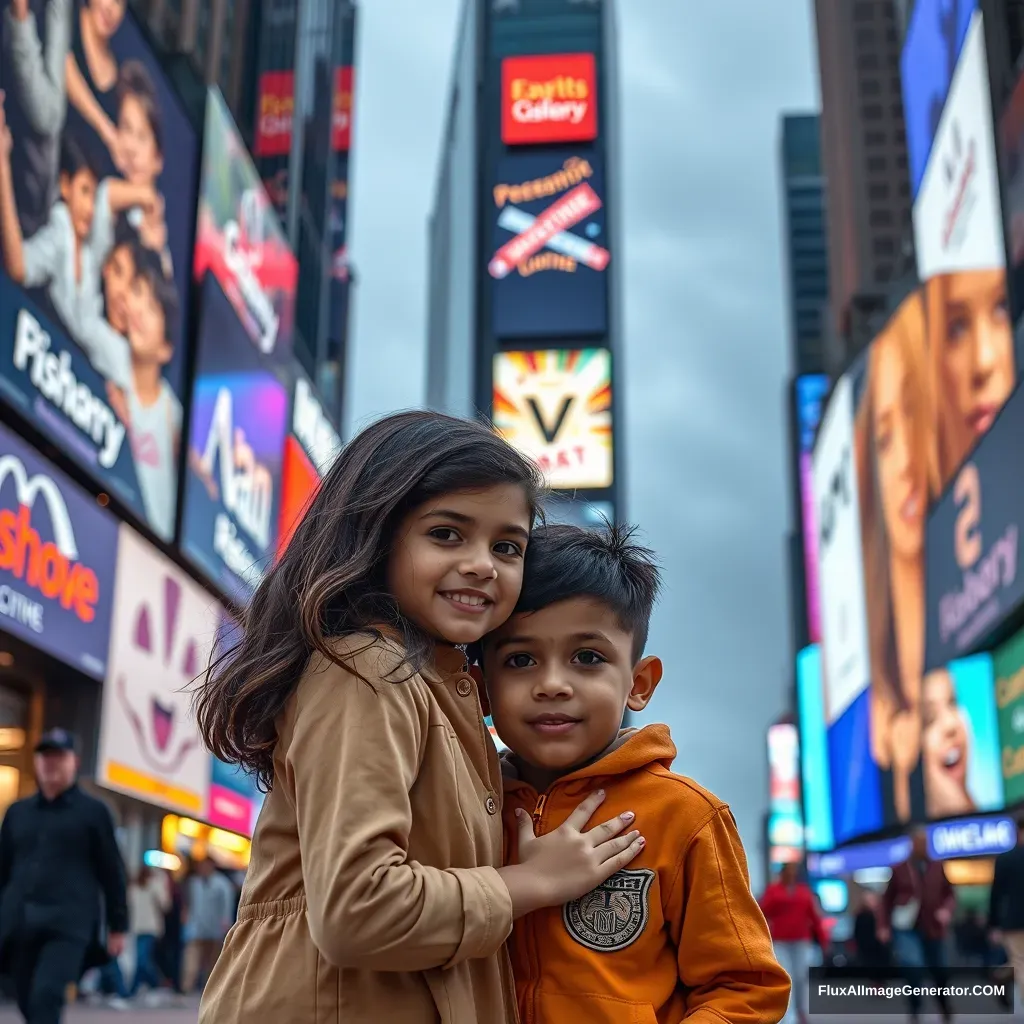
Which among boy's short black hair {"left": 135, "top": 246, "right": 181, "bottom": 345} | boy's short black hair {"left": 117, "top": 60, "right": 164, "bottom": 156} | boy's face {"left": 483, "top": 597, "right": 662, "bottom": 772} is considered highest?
boy's short black hair {"left": 117, "top": 60, "right": 164, "bottom": 156}

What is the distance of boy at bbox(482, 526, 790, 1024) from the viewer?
181cm

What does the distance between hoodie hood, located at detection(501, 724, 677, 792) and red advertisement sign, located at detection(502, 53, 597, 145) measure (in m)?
30.8

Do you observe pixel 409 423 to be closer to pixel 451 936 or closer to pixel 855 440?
pixel 451 936

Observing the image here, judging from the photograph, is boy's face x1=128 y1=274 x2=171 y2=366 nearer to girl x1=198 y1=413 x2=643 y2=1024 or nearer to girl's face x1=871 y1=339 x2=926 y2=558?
girl x1=198 y1=413 x2=643 y2=1024

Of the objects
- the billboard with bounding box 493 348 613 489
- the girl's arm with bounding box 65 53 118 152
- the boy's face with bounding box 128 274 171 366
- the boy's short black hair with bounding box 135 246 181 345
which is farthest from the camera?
the billboard with bounding box 493 348 613 489

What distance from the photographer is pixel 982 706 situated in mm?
20578

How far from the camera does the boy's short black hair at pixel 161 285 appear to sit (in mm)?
15117

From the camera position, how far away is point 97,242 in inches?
534

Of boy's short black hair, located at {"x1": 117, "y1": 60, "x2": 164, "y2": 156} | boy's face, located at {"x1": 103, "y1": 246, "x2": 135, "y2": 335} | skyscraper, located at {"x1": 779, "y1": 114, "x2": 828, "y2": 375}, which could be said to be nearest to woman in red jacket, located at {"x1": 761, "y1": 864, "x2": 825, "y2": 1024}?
boy's face, located at {"x1": 103, "y1": 246, "x2": 135, "y2": 335}

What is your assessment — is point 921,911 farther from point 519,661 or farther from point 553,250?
point 553,250

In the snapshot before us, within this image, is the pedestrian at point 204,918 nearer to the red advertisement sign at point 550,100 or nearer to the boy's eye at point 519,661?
the boy's eye at point 519,661

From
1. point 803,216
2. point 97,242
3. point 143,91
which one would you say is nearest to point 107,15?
point 143,91

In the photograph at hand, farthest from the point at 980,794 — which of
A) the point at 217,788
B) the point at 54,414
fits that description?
the point at 54,414

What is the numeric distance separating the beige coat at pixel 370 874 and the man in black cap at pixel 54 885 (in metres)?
4.27
